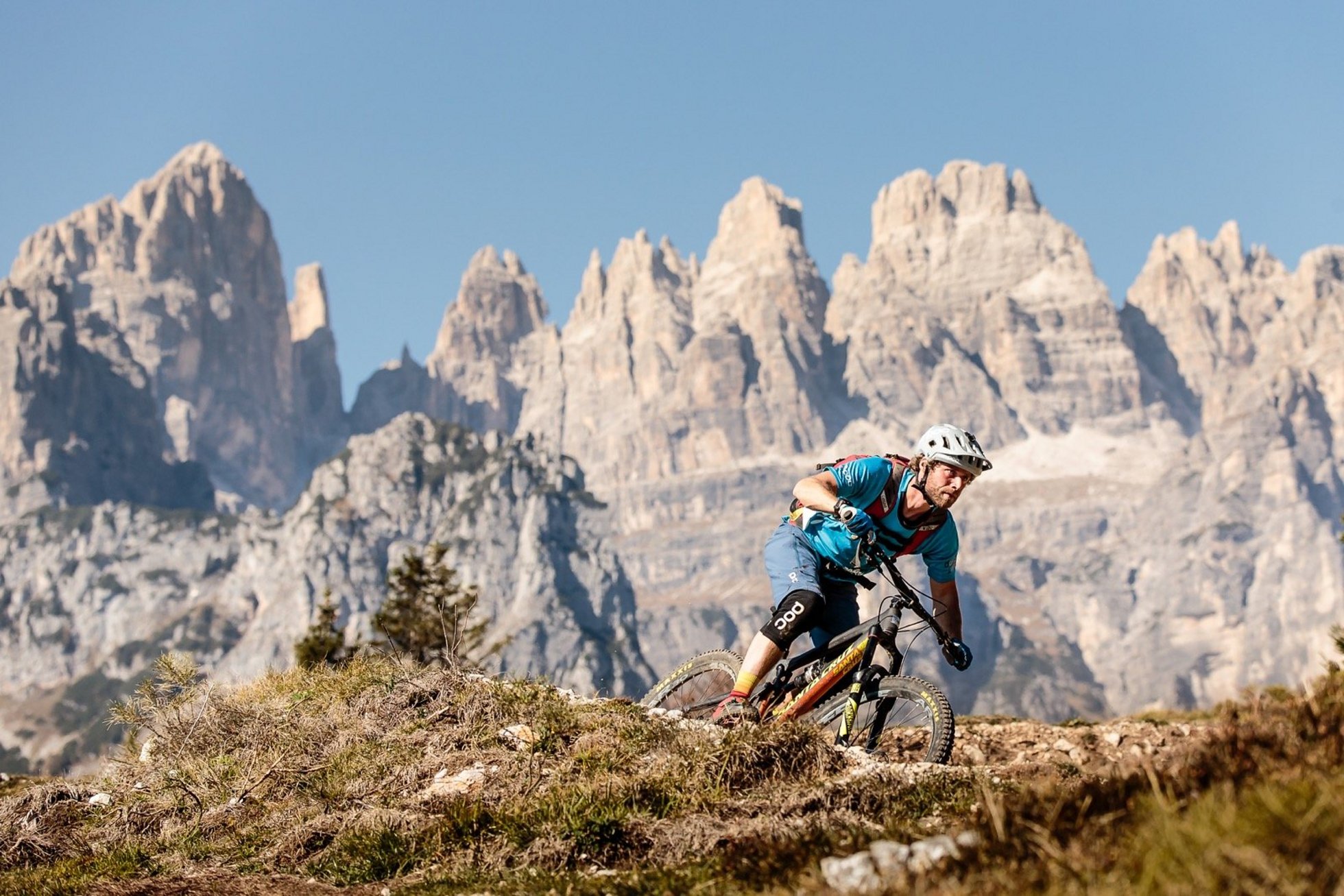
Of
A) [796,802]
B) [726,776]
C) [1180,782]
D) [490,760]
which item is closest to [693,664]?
[490,760]

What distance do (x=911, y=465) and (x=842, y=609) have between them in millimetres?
1391

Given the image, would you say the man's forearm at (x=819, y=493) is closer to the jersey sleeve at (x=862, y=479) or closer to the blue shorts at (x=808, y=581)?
the jersey sleeve at (x=862, y=479)

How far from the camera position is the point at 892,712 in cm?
1020

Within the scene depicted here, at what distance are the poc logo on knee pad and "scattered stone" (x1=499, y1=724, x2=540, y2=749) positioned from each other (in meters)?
2.02

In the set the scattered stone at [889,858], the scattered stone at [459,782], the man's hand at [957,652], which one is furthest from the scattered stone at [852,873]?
the man's hand at [957,652]

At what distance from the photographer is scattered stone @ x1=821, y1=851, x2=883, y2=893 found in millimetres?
5082

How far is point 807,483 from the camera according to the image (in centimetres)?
987

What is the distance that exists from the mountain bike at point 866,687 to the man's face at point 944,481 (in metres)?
0.64

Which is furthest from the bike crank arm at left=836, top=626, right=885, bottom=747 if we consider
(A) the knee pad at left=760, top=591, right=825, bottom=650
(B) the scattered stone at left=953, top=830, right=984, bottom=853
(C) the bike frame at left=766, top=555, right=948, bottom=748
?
(B) the scattered stone at left=953, top=830, right=984, bottom=853

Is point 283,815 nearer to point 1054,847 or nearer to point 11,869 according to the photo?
point 11,869

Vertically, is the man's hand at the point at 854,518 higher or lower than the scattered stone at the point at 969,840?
higher

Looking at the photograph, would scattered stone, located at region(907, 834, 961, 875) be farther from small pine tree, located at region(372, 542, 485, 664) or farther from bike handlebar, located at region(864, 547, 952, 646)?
small pine tree, located at region(372, 542, 485, 664)

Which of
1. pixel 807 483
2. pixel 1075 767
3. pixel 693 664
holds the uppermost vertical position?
pixel 807 483

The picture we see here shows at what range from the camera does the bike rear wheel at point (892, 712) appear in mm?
9656
